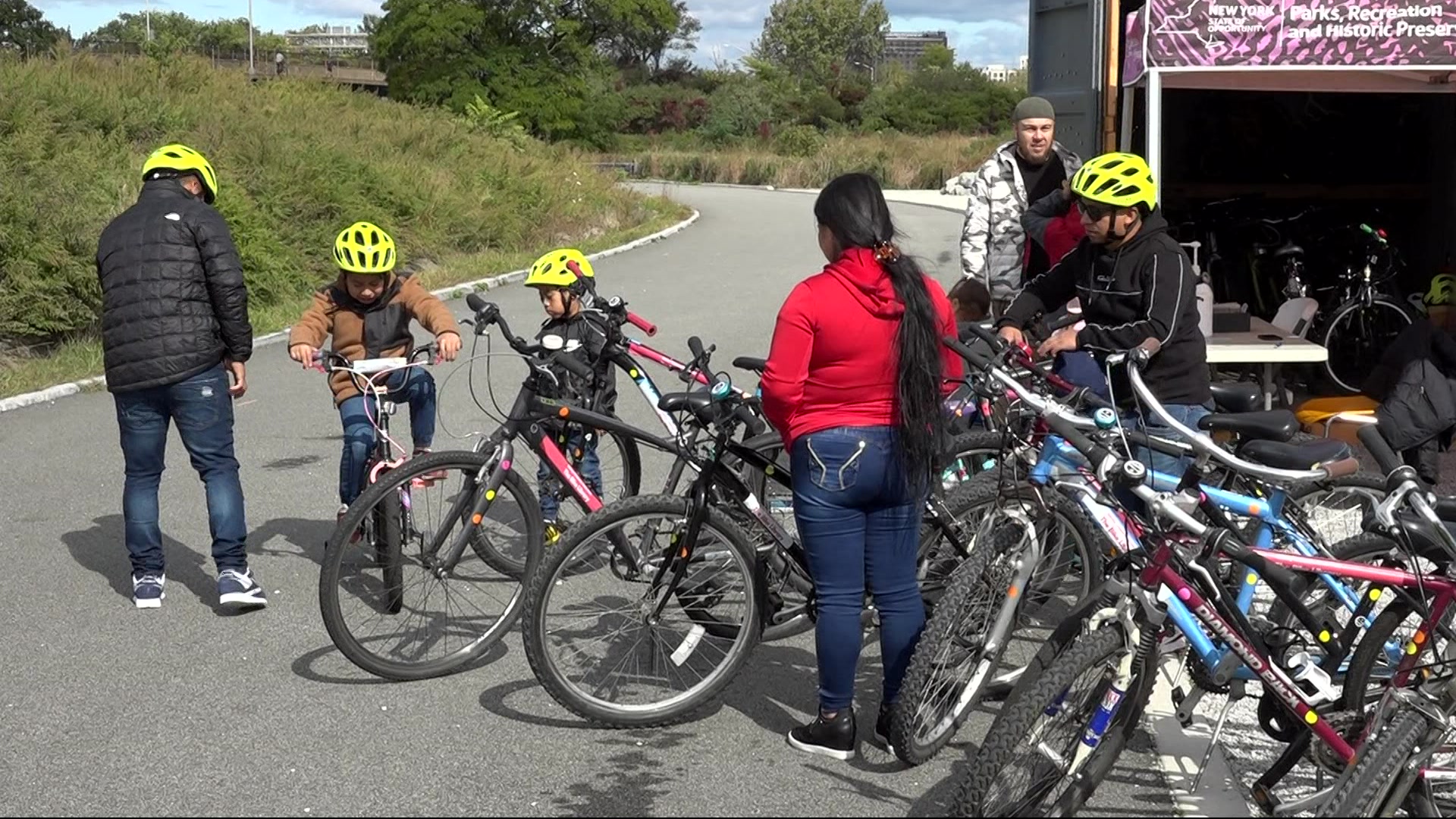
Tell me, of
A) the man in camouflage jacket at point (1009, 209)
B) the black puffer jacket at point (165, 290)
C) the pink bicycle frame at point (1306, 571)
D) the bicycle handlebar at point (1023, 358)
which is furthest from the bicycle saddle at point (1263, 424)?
the black puffer jacket at point (165, 290)

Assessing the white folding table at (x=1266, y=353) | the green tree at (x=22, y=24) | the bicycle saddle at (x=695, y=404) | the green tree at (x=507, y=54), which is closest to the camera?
the bicycle saddle at (x=695, y=404)

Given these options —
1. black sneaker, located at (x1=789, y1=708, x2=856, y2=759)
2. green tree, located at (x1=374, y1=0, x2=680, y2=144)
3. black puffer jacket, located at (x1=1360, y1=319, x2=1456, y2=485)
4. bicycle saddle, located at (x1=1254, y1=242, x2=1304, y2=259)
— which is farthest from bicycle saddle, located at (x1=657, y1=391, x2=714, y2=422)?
green tree, located at (x1=374, y1=0, x2=680, y2=144)

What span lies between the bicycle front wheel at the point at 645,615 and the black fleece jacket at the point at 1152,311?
180 cm

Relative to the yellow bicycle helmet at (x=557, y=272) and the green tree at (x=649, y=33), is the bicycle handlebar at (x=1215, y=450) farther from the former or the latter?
the green tree at (x=649, y=33)

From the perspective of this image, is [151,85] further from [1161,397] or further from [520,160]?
[1161,397]

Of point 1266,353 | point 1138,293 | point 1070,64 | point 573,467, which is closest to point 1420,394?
point 1266,353

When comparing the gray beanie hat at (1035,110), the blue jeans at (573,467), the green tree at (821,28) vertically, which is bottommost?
the blue jeans at (573,467)

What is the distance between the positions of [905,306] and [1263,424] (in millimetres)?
1077

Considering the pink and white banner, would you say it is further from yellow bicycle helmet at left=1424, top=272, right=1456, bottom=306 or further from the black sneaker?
the black sneaker

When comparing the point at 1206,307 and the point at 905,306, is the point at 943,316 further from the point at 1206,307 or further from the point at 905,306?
the point at 1206,307

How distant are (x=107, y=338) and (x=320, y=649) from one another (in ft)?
5.38

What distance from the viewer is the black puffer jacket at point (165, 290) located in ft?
21.0

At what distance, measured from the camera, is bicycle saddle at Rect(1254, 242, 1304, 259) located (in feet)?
45.5

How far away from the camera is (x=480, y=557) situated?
5.84 m
